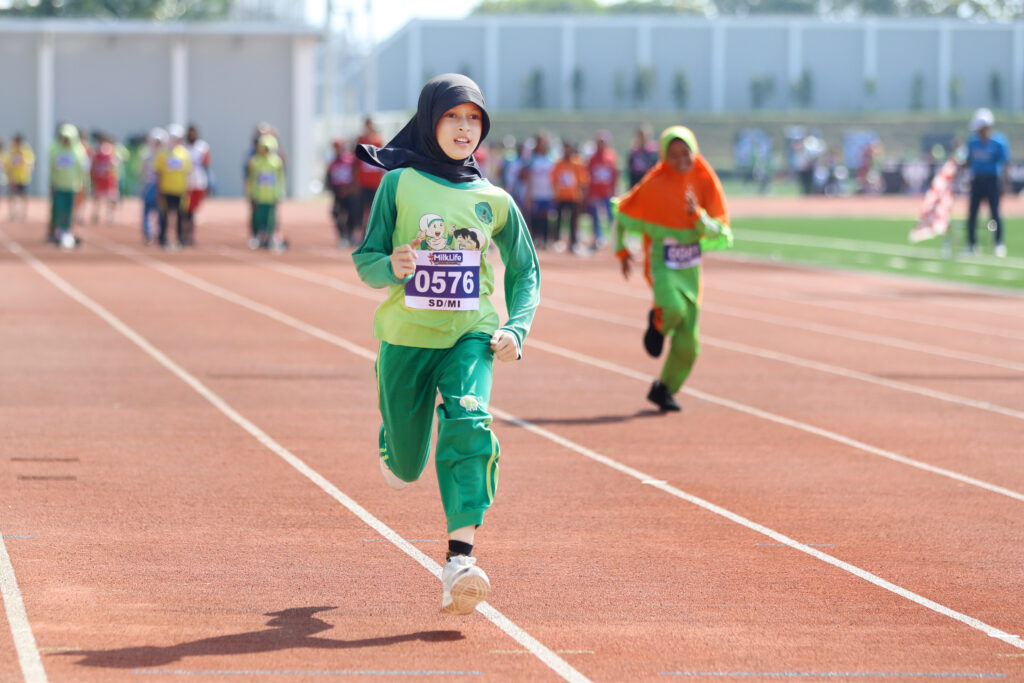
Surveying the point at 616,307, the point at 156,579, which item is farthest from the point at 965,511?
the point at 616,307

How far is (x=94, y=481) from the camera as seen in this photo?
8570 mm

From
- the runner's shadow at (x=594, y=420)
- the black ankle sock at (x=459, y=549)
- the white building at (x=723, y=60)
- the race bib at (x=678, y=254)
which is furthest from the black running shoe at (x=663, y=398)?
the white building at (x=723, y=60)

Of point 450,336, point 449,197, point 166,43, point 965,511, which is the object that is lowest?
point 965,511

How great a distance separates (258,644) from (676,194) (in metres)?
6.78

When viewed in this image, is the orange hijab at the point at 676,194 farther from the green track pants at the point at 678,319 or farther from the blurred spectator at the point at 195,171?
the blurred spectator at the point at 195,171

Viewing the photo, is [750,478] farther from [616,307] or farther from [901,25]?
[901,25]

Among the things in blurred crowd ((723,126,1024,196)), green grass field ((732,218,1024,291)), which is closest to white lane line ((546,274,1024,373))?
green grass field ((732,218,1024,291))

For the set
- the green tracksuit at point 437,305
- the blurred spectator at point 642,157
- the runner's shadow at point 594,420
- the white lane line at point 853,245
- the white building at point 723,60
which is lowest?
the runner's shadow at point 594,420

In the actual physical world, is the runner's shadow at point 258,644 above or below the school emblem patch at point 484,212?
below

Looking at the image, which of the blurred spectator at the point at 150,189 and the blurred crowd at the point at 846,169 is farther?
the blurred crowd at the point at 846,169

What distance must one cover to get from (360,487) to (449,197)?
277 centimetres

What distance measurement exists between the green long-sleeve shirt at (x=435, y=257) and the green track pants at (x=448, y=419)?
0.07 m

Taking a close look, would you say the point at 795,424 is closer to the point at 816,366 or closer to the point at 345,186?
the point at 816,366

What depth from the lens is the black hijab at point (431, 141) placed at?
605 cm
